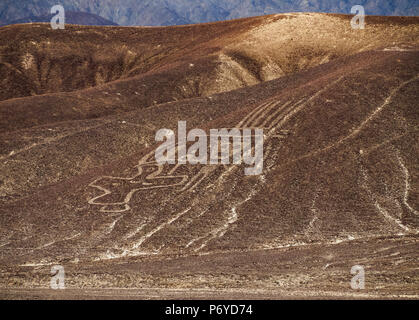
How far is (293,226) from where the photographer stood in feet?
88.9

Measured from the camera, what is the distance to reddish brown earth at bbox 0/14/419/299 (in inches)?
817

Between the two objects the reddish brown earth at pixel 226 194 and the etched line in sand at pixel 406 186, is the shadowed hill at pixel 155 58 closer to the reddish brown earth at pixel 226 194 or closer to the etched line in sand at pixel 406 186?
the reddish brown earth at pixel 226 194

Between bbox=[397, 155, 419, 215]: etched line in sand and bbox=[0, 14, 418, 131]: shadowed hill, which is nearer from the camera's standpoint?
bbox=[397, 155, 419, 215]: etched line in sand

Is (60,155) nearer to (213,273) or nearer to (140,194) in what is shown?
(140,194)

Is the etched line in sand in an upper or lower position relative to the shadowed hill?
lower

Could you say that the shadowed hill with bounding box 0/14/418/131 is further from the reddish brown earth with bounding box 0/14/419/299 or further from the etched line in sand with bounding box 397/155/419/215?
Answer: the etched line in sand with bounding box 397/155/419/215

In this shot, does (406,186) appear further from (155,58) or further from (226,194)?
(155,58)

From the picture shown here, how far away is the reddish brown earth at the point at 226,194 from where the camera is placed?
20750 millimetres

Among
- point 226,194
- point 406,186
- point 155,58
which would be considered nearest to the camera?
point 406,186

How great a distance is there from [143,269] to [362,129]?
759 inches

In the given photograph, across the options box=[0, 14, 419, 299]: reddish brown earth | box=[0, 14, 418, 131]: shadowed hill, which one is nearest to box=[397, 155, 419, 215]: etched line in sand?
box=[0, 14, 419, 299]: reddish brown earth

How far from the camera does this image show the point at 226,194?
30.8 meters

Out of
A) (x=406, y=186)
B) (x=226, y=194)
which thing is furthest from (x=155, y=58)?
(x=406, y=186)

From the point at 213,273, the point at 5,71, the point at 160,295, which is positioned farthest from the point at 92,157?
the point at 5,71
